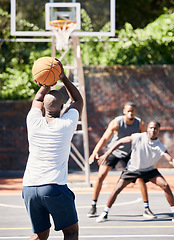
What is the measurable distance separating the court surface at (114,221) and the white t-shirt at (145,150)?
0.92 m

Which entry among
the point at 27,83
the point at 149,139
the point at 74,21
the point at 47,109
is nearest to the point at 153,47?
the point at 27,83

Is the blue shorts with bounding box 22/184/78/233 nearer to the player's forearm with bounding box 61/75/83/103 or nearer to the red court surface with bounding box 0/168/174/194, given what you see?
the player's forearm with bounding box 61/75/83/103

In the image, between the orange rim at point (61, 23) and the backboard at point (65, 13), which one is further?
the backboard at point (65, 13)

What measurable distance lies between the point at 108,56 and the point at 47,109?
491 inches

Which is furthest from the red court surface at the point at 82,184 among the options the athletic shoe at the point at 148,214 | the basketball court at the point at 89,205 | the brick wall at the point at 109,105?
the athletic shoe at the point at 148,214

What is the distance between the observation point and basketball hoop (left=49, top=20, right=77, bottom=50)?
37.6 ft

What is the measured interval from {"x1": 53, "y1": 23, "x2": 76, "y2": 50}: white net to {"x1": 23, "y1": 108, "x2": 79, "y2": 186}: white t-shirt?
696cm

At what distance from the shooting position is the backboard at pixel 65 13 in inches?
472

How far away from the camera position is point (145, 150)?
8031 mm

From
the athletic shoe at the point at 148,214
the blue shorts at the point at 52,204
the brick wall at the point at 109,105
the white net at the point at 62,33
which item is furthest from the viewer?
the brick wall at the point at 109,105

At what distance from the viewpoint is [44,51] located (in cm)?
1838

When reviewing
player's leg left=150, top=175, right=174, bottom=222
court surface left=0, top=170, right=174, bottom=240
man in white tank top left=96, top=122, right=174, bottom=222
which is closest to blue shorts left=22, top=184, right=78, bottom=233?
court surface left=0, top=170, right=174, bottom=240

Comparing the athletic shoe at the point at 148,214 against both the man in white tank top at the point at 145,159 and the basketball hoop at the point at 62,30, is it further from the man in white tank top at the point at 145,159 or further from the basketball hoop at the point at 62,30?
the basketball hoop at the point at 62,30

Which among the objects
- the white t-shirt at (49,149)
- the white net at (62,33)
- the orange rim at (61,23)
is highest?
the orange rim at (61,23)
